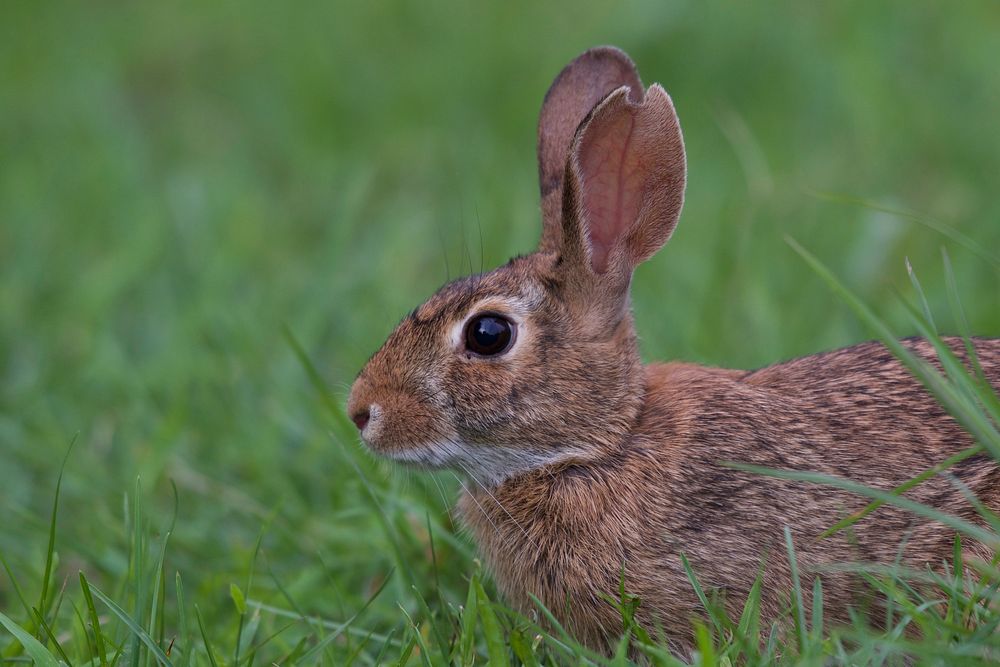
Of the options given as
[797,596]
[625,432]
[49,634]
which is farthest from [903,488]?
[49,634]

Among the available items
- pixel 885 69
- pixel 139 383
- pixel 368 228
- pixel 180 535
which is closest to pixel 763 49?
pixel 885 69

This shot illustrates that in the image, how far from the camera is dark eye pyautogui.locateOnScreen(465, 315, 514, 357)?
12.1 feet

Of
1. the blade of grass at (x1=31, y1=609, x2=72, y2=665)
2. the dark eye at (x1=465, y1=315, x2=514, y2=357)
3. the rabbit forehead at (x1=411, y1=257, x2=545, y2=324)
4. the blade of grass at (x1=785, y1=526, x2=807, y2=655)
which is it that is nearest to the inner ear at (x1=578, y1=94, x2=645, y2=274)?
the rabbit forehead at (x1=411, y1=257, x2=545, y2=324)

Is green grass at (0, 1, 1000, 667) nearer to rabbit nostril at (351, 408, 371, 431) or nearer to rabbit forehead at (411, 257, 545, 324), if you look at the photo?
rabbit nostril at (351, 408, 371, 431)

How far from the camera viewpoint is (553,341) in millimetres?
3725

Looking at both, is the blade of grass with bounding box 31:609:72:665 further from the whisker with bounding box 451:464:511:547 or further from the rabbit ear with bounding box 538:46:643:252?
the rabbit ear with bounding box 538:46:643:252

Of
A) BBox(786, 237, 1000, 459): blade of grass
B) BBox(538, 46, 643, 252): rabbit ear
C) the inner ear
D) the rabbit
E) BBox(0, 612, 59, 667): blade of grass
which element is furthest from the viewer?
BBox(538, 46, 643, 252): rabbit ear

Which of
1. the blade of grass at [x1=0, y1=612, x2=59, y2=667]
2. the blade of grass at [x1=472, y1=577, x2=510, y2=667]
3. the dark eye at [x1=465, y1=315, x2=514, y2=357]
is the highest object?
the dark eye at [x1=465, y1=315, x2=514, y2=357]

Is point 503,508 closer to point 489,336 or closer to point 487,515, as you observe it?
point 487,515

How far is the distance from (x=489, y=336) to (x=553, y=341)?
183 mm

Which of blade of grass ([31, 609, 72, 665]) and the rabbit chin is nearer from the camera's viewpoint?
blade of grass ([31, 609, 72, 665])

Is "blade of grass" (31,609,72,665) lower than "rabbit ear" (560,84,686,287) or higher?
lower

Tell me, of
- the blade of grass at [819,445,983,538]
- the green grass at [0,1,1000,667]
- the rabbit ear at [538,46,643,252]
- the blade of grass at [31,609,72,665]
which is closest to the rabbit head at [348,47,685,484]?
the green grass at [0,1,1000,667]

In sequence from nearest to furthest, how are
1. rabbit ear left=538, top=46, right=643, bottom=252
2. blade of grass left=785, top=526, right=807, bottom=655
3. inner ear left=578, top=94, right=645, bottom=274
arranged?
blade of grass left=785, top=526, right=807, bottom=655 → inner ear left=578, top=94, right=645, bottom=274 → rabbit ear left=538, top=46, right=643, bottom=252
